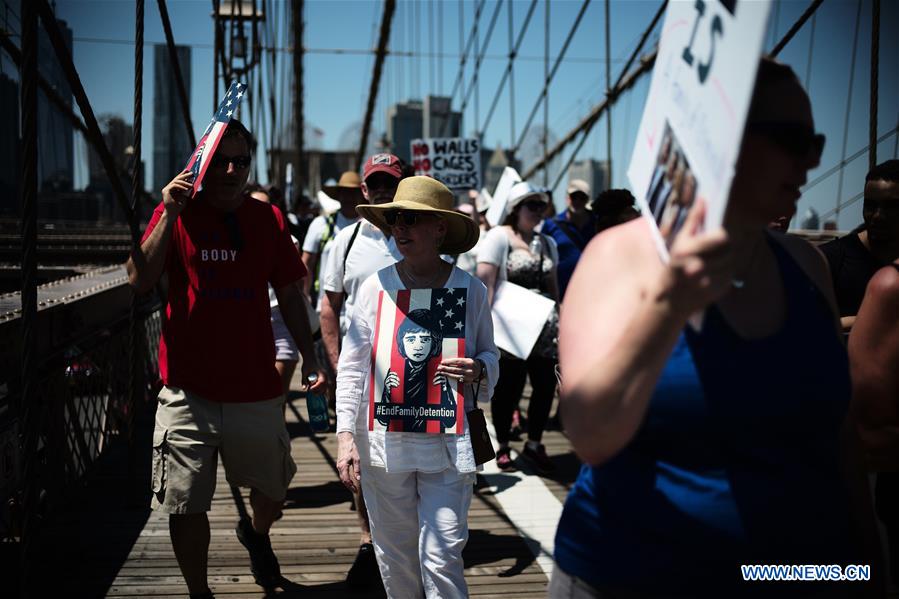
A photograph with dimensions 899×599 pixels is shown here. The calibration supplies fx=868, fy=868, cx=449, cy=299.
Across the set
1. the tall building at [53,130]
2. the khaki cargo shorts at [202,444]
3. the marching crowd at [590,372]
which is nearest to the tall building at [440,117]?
the tall building at [53,130]

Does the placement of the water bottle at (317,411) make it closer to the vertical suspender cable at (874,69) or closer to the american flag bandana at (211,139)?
the american flag bandana at (211,139)

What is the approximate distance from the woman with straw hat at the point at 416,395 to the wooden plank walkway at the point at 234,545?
911mm

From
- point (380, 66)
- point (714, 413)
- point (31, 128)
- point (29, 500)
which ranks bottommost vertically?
point (29, 500)

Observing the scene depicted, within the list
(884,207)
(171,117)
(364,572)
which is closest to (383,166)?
(364,572)

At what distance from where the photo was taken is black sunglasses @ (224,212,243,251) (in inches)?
124

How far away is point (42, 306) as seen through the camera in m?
3.68

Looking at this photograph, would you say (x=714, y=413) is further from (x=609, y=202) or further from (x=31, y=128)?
(x=609, y=202)

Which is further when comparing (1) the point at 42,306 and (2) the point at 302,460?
(2) the point at 302,460

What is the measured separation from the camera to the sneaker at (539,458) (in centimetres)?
537

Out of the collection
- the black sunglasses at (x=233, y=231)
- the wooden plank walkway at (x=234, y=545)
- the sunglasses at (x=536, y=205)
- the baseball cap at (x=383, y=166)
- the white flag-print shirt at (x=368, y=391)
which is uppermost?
the baseball cap at (x=383, y=166)

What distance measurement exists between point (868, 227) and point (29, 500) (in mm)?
2765

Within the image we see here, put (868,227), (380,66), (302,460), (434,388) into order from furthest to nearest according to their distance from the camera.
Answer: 1. (380,66)
2. (302,460)
3. (868,227)
4. (434,388)

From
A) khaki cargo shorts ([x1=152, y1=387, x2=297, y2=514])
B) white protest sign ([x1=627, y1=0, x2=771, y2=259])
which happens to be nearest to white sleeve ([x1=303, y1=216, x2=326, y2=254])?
khaki cargo shorts ([x1=152, y1=387, x2=297, y2=514])

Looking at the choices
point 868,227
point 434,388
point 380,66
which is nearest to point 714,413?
point 434,388
